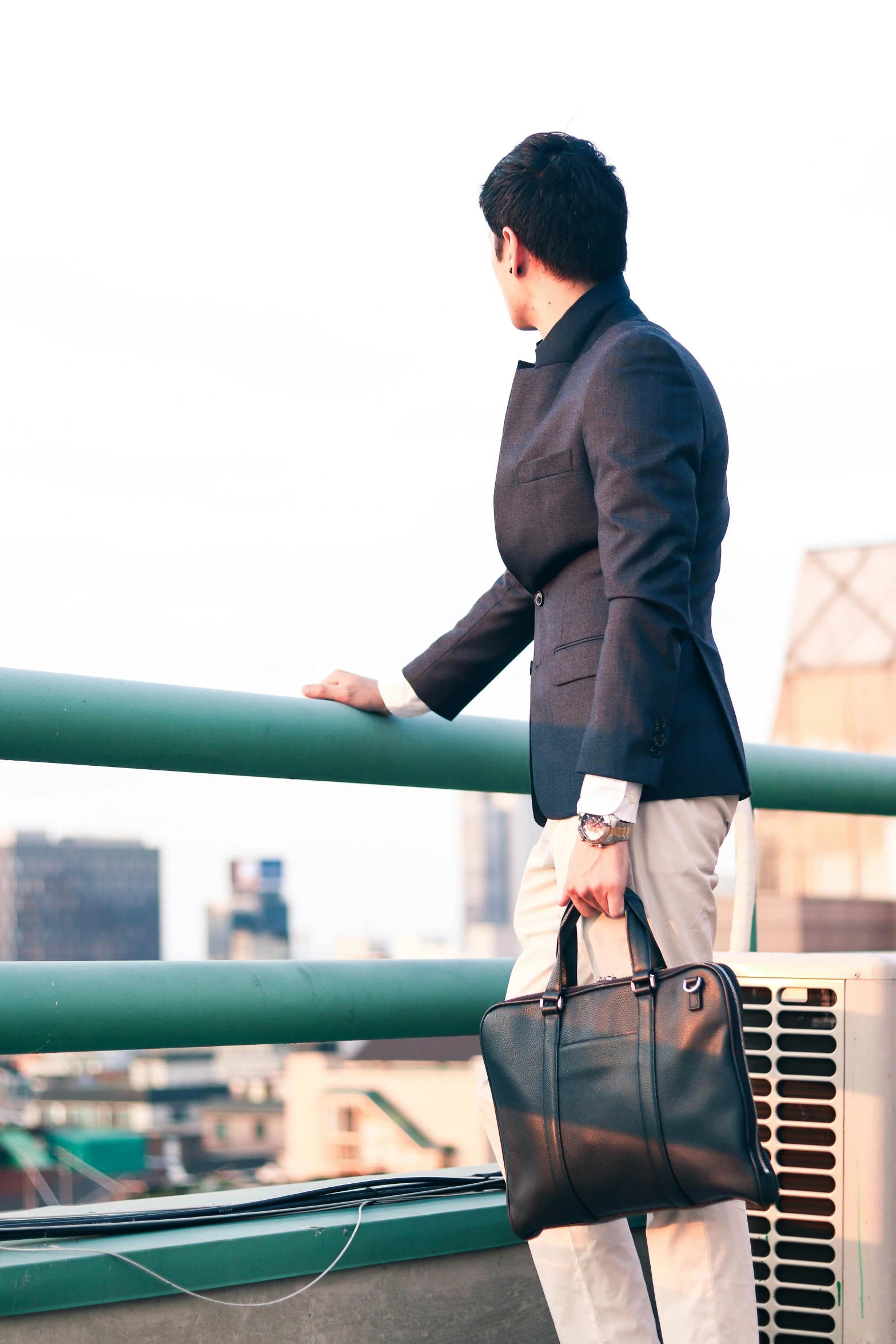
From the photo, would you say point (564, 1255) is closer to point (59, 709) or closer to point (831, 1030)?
point (831, 1030)

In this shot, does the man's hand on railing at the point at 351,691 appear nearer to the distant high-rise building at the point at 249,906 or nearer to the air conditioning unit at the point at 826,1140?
the air conditioning unit at the point at 826,1140

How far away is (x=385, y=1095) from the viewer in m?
64.9

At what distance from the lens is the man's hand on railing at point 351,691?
2367 mm

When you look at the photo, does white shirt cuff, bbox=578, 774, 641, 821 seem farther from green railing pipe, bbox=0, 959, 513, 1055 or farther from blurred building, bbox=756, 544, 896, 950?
blurred building, bbox=756, 544, 896, 950

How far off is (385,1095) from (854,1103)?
215 ft

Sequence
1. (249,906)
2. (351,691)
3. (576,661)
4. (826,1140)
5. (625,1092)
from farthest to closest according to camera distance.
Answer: (249,906)
(351,691)
(826,1140)
(576,661)
(625,1092)

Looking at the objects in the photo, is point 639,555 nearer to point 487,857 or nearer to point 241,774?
point 241,774

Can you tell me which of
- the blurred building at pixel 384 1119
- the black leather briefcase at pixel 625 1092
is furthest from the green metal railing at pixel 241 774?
the blurred building at pixel 384 1119

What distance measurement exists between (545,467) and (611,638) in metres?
0.31

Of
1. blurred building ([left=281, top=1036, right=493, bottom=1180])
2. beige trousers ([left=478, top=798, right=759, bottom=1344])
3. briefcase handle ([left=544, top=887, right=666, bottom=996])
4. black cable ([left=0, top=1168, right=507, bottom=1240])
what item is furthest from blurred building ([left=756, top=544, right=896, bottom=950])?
briefcase handle ([left=544, top=887, right=666, bottom=996])

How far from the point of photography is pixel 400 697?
239 cm

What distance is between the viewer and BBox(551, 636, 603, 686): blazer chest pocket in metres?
1.98

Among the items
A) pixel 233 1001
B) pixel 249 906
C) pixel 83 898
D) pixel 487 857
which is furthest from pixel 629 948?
pixel 487 857

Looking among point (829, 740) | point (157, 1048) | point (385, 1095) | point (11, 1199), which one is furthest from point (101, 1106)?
point (157, 1048)
